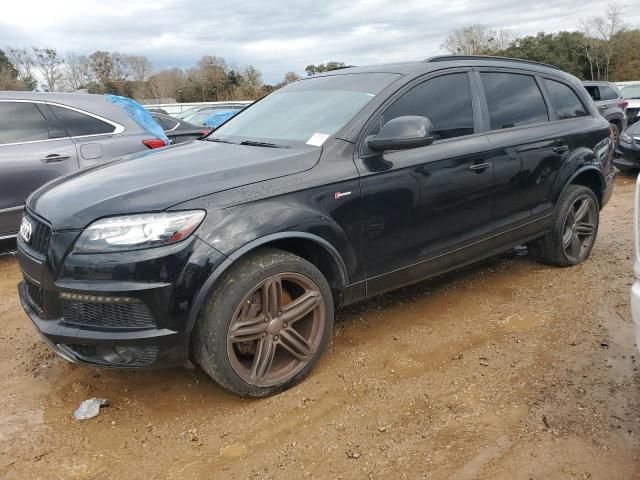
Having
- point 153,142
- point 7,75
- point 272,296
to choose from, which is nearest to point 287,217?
point 272,296

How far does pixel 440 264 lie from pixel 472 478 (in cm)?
162

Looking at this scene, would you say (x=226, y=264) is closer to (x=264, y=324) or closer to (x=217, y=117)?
(x=264, y=324)

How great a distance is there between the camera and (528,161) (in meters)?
3.99

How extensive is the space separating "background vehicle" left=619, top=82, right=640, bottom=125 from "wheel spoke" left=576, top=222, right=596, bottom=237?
12557 millimetres

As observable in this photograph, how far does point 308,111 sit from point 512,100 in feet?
5.53

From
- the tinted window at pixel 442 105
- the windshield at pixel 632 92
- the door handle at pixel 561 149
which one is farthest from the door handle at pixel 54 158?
the windshield at pixel 632 92

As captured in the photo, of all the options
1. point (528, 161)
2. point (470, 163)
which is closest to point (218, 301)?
point (470, 163)

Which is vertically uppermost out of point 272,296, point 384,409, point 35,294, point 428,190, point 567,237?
point 428,190

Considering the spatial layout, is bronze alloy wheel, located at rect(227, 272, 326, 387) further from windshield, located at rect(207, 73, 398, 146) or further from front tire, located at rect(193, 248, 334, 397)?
windshield, located at rect(207, 73, 398, 146)

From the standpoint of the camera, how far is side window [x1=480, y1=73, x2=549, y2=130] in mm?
3900

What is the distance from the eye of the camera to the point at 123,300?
2.44 metres

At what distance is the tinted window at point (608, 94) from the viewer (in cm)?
1428

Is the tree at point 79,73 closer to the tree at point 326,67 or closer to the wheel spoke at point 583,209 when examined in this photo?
the tree at point 326,67

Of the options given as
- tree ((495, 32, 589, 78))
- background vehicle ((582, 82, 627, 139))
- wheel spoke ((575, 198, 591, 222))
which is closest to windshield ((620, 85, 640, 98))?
background vehicle ((582, 82, 627, 139))
